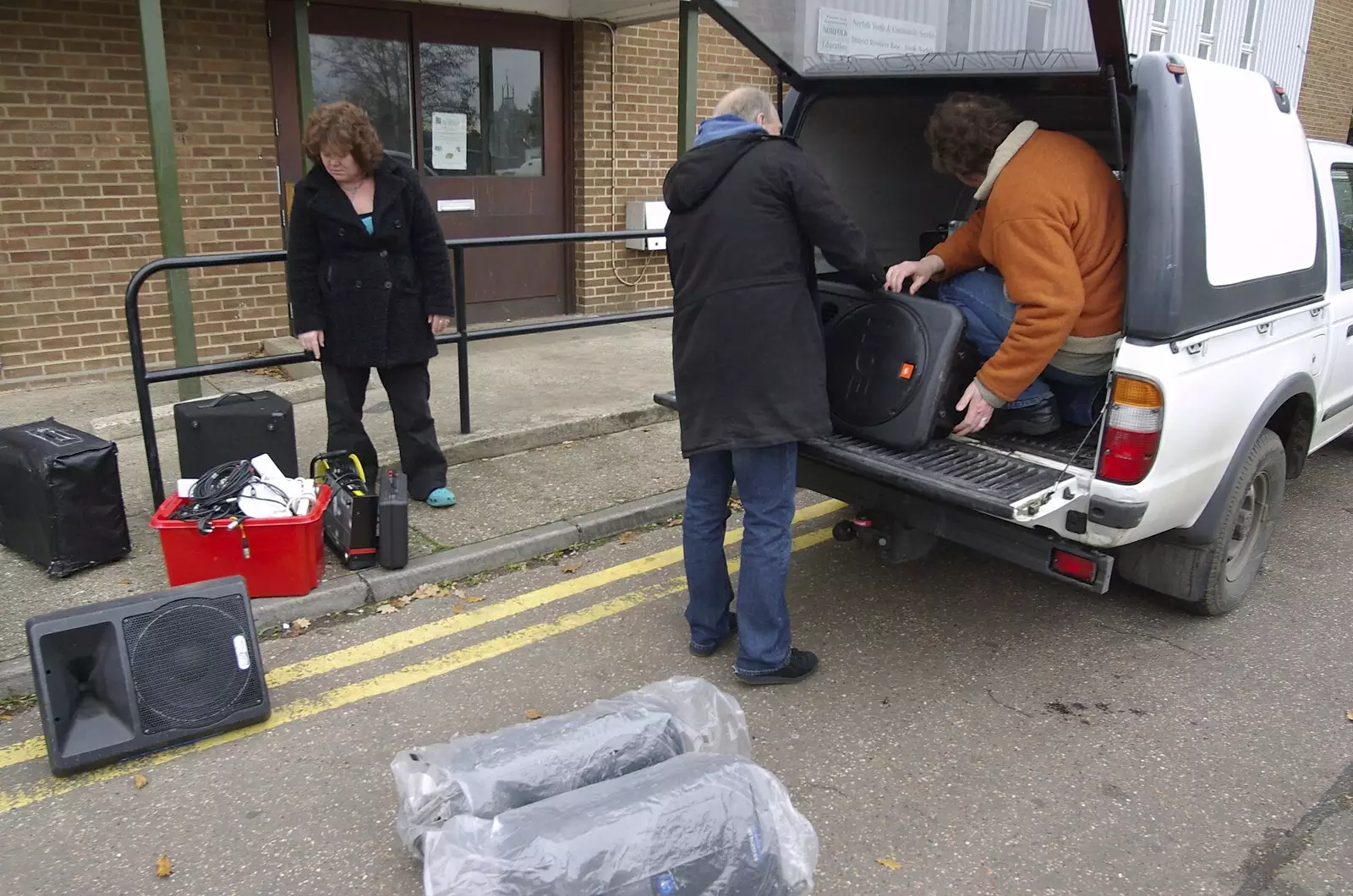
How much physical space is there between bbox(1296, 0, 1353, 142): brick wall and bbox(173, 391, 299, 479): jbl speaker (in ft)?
57.6

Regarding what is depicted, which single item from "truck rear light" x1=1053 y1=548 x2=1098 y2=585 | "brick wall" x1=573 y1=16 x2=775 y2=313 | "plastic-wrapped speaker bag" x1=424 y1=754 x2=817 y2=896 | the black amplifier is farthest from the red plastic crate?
"brick wall" x1=573 y1=16 x2=775 y2=313

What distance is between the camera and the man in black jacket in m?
3.26

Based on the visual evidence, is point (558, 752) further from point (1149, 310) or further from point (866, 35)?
point (866, 35)

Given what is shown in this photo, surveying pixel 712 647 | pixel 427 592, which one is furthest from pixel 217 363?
pixel 712 647

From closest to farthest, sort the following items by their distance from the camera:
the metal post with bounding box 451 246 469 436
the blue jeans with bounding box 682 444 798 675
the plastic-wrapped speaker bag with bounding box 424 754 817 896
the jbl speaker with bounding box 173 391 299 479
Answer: the plastic-wrapped speaker bag with bounding box 424 754 817 896, the blue jeans with bounding box 682 444 798 675, the jbl speaker with bounding box 173 391 299 479, the metal post with bounding box 451 246 469 436

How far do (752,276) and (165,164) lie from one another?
4.08m

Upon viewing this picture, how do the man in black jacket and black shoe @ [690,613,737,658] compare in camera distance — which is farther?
black shoe @ [690,613,737,658]

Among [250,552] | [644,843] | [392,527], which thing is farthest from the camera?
[392,527]

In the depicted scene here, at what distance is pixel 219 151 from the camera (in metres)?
7.06

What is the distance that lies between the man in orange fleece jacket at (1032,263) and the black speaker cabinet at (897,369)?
4.5 inches

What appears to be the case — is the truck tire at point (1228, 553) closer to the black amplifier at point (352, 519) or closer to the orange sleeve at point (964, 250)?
the orange sleeve at point (964, 250)

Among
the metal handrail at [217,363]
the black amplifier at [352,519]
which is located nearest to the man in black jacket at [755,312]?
the black amplifier at [352,519]

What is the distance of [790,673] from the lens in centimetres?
365

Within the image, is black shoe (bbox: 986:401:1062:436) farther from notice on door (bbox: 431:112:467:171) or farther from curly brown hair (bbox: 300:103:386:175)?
notice on door (bbox: 431:112:467:171)
